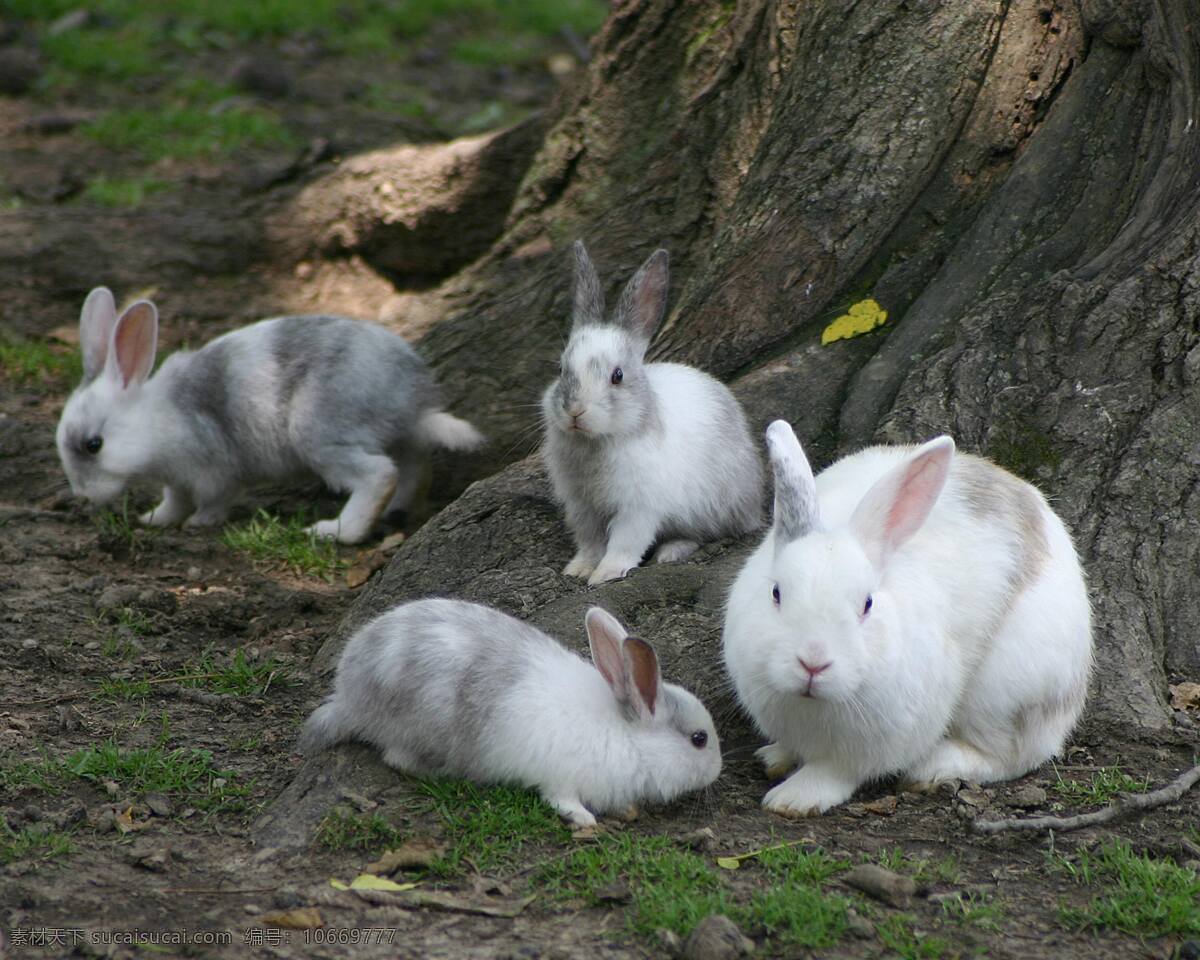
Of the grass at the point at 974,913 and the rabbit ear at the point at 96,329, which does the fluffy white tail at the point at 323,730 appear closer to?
the grass at the point at 974,913

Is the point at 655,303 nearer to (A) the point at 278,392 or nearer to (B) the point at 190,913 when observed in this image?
(A) the point at 278,392

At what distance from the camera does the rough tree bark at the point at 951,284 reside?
461cm

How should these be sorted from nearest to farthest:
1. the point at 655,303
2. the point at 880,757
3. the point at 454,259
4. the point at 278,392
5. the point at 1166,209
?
the point at 880,757
the point at 1166,209
the point at 655,303
the point at 278,392
the point at 454,259

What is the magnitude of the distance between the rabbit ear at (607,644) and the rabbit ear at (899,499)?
0.69m

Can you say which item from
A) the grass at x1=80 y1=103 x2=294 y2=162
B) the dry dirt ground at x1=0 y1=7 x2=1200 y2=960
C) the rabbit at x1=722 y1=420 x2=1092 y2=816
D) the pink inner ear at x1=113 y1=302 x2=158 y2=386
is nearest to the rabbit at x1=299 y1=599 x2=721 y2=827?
the dry dirt ground at x1=0 y1=7 x2=1200 y2=960

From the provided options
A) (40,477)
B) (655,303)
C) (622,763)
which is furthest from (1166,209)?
(40,477)

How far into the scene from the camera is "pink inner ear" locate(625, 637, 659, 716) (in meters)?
3.86

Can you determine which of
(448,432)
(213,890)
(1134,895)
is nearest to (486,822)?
(213,890)

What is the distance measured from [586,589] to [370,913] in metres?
1.71

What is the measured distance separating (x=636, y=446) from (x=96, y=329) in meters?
2.87

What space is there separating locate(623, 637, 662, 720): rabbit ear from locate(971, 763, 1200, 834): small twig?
915 millimetres

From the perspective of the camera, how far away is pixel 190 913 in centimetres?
332

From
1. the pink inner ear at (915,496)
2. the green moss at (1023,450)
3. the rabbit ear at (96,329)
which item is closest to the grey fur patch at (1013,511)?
the pink inner ear at (915,496)

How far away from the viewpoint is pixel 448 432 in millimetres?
6492
